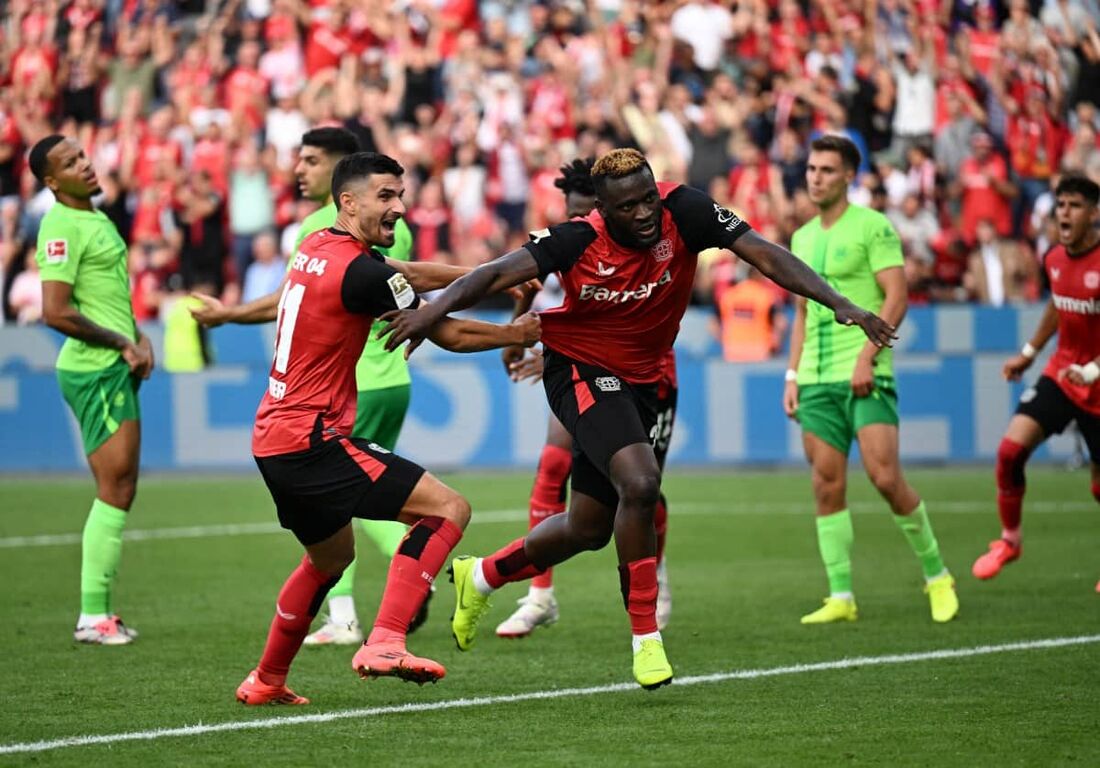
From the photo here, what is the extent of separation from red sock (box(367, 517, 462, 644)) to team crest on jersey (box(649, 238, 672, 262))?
1509 mm

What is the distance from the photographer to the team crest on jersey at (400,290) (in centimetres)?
727

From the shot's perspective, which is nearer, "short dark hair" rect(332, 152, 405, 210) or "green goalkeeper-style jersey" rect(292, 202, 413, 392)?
"short dark hair" rect(332, 152, 405, 210)

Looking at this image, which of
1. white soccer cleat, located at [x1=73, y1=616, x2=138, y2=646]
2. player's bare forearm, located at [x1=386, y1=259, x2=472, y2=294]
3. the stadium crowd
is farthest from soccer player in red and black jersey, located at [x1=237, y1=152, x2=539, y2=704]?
the stadium crowd

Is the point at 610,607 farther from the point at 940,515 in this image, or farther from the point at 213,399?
the point at 213,399

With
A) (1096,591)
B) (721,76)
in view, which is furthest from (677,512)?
(721,76)

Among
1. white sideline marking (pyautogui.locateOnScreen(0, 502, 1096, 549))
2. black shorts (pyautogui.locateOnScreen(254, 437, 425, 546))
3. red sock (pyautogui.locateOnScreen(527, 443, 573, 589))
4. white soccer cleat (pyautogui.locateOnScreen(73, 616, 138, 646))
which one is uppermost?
black shorts (pyautogui.locateOnScreen(254, 437, 425, 546))

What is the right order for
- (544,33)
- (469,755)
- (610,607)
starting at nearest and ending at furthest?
(469,755) < (610,607) < (544,33)

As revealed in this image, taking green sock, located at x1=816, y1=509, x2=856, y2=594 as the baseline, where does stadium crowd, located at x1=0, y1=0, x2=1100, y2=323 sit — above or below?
above

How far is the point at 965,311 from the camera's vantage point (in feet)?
63.3

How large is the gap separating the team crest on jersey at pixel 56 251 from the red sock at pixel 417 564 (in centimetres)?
338

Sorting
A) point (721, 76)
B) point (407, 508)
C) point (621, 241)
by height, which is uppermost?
point (721, 76)

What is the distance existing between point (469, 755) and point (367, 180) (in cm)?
244

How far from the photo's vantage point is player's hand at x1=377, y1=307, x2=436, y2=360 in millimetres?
7234

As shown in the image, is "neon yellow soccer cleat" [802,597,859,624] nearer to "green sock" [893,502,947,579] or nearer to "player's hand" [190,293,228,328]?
"green sock" [893,502,947,579]
